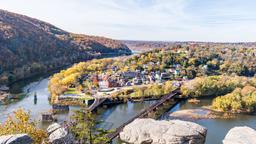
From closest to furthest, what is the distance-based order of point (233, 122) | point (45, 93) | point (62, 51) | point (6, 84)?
point (233, 122) → point (45, 93) → point (6, 84) → point (62, 51)

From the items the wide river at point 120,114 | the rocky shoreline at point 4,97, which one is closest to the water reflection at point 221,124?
the wide river at point 120,114

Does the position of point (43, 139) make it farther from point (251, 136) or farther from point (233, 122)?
point (233, 122)

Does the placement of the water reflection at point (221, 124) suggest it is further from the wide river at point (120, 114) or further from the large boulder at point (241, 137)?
the large boulder at point (241, 137)

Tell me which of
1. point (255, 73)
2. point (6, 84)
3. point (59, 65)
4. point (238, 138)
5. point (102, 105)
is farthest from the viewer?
point (59, 65)

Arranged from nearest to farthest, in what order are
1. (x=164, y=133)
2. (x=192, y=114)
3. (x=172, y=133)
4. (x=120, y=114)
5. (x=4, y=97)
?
(x=172, y=133) < (x=164, y=133) < (x=192, y=114) < (x=120, y=114) < (x=4, y=97)

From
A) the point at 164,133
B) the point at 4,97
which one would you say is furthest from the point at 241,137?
the point at 4,97

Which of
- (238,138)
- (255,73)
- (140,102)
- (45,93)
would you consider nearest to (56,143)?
(238,138)

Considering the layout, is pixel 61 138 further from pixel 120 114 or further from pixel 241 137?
pixel 120 114
